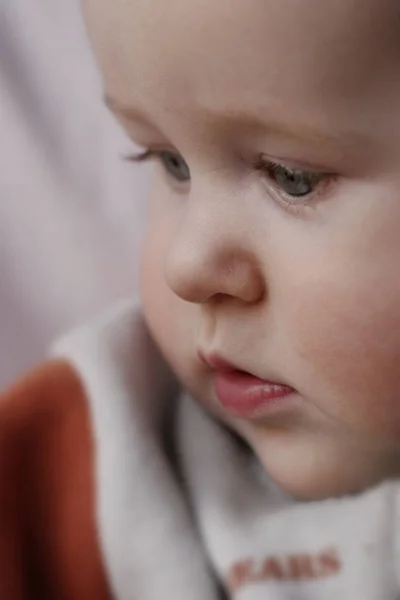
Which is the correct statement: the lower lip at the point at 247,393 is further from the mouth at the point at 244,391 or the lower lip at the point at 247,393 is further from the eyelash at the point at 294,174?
the eyelash at the point at 294,174

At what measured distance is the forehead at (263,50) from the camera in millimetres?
479

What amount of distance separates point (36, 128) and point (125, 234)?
127 mm

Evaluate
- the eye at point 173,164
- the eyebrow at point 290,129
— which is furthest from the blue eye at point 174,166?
the eyebrow at point 290,129

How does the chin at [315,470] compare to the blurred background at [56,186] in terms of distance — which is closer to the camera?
the chin at [315,470]

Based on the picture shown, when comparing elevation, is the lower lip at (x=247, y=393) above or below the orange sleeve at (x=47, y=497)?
above

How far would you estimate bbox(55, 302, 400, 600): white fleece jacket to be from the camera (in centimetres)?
60

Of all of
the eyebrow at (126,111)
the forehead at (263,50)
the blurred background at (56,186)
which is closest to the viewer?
the forehead at (263,50)

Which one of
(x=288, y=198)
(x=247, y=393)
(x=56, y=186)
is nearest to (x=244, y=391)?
(x=247, y=393)

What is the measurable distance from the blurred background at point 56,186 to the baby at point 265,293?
188 millimetres

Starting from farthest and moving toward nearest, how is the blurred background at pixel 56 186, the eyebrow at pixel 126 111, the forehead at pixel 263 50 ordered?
the blurred background at pixel 56 186, the eyebrow at pixel 126 111, the forehead at pixel 263 50

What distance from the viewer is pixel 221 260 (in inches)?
21.9

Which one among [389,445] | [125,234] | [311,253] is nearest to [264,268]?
[311,253]

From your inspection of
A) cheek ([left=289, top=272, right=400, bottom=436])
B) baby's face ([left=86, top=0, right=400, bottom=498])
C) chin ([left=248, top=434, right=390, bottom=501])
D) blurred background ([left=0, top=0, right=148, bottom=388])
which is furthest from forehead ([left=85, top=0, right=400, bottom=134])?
blurred background ([left=0, top=0, right=148, bottom=388])

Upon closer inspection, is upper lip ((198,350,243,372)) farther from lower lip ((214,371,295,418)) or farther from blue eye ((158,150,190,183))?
blue eye ((158,150,190,183))
